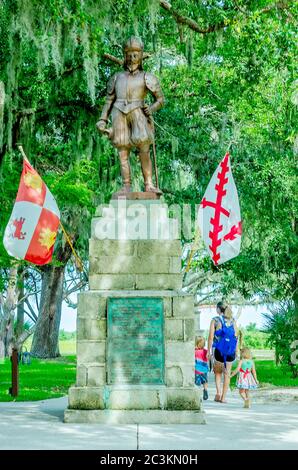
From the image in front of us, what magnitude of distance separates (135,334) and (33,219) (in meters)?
3.03

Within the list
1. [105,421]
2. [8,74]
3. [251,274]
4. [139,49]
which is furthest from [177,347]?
[251,274]

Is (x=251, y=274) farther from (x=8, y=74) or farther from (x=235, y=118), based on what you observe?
(x=8, y=74)

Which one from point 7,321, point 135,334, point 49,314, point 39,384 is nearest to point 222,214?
point 135,334

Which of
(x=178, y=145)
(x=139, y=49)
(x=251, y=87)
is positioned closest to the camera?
(x=139, y=49)

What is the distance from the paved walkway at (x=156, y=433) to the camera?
24.8 feet

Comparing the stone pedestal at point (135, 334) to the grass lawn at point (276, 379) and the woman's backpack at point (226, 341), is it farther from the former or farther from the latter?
the grass lawn at point (276, 379)

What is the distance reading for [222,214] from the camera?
12773mm

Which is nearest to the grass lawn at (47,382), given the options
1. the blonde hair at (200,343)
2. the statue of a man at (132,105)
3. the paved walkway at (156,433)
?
the blonde hair at (200,343)

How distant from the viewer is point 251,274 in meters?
20.6

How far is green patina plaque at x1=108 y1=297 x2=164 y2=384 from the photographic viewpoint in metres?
9.69

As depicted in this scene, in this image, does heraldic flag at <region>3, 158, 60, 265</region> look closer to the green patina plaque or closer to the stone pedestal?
the stone pedestal

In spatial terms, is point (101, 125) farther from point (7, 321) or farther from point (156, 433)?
point (7, 321)

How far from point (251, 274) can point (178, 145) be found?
3935 millimetres

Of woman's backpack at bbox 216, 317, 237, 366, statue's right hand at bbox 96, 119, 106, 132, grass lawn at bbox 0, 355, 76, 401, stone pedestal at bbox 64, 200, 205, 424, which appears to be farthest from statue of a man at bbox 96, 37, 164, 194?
grass lawn at bbox 0, 355, 76, 401
